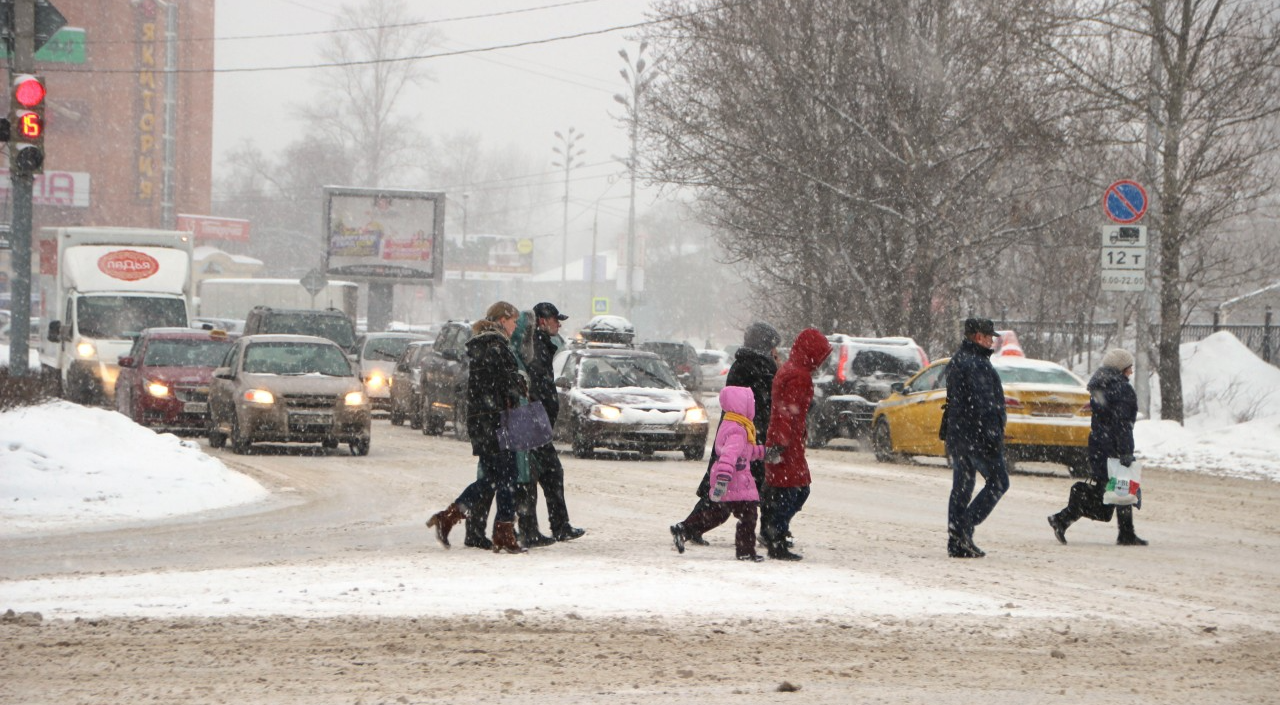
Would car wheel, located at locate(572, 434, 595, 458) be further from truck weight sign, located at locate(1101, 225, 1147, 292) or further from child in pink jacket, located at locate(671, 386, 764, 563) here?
child in pink jacket, located at locate(671, 386, 764, 563)

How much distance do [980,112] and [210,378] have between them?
15.4 meters

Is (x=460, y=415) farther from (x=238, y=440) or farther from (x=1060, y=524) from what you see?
(x=1060, y=524)

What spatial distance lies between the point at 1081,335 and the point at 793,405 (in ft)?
81.1

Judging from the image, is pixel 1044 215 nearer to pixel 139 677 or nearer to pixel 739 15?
pixel 739 15

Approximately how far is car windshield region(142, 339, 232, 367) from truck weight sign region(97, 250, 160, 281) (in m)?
7.29

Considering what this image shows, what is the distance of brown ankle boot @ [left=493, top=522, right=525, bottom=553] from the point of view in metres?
11.1

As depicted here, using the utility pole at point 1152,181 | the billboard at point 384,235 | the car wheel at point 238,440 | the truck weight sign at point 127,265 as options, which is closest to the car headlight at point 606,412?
the car wheel at point 238,440

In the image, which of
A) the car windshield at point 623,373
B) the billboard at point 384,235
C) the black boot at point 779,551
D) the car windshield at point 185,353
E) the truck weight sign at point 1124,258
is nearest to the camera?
the black boot at point 779,551

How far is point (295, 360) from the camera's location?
22.1 meters

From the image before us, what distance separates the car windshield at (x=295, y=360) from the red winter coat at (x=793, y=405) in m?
12.2

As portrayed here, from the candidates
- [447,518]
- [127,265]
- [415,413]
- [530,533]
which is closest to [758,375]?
[530,533]

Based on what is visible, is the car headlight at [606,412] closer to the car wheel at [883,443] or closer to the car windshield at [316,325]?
the car wheel at [883,443]

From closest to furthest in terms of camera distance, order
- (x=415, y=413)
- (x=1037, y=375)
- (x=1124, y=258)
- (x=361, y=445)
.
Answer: (x=1037, y=375) → (x=361, y=445) → (x=1124, y=258) → (x=415, y=413)

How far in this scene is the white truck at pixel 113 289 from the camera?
3070 cm
